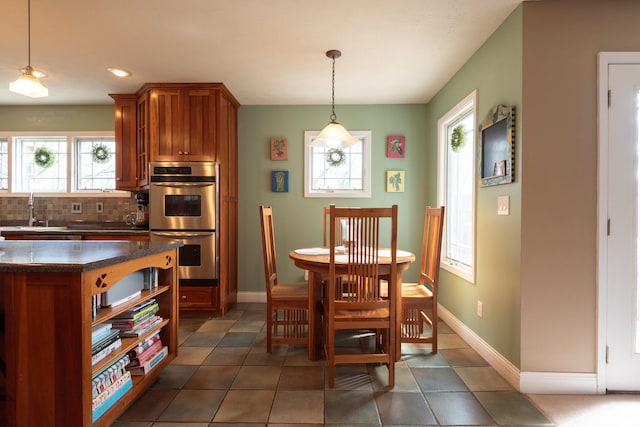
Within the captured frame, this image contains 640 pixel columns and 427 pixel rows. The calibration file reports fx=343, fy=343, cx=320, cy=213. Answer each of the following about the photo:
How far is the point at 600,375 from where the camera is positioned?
80.5 inches

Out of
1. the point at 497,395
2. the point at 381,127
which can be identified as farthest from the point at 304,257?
the point at 381,127

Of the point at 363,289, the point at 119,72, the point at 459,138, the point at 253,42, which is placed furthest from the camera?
the point at 119,72

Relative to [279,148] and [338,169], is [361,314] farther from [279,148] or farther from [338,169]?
[279,148]

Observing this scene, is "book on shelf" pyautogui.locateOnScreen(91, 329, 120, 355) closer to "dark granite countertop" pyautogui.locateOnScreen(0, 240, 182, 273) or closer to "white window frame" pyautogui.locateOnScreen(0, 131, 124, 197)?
"dark granite countertop" pyautogui.locateOnScreen(0, 240, 182, 273)

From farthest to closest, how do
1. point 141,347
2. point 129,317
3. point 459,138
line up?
1. point 459,138
2. point 141,347
3. point 129,317

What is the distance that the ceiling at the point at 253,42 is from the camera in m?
2.21

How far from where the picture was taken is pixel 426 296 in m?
2.57

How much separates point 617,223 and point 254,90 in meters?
3.26

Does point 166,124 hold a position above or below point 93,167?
above

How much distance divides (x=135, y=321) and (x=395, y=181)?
3099mm

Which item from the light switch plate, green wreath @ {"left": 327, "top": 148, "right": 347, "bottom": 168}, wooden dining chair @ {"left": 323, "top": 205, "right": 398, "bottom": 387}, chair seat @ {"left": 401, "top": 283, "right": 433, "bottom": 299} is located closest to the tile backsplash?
green wreath @ {"left": 327, "top": 148, "right": 347, "bottom": 168}

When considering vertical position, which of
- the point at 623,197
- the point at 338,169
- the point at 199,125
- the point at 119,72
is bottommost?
the point at 623,197

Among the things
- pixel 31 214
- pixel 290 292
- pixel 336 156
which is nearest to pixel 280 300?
pixel 290 292

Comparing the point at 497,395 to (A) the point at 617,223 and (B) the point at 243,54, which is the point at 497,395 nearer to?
(A) the point at 617,223
